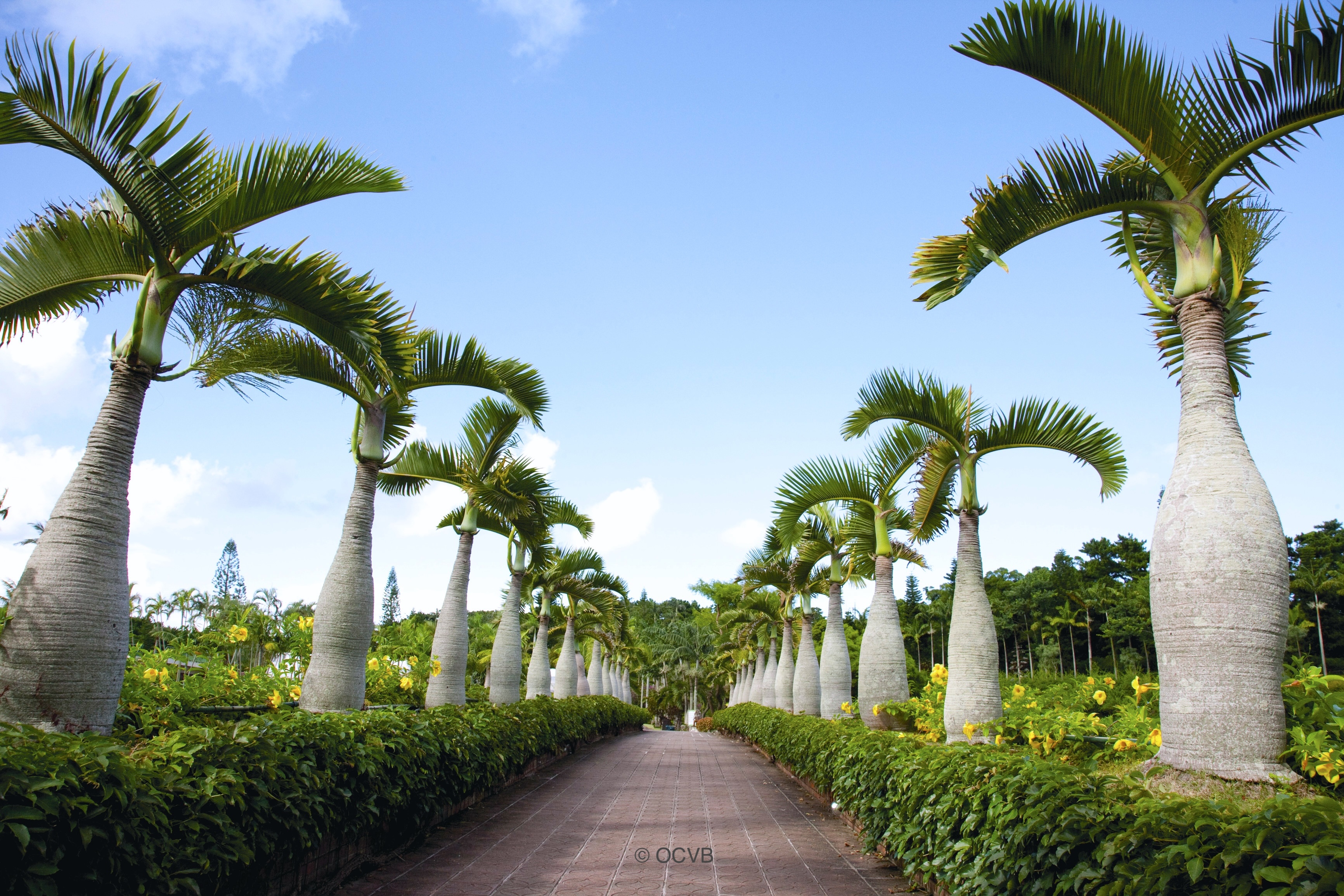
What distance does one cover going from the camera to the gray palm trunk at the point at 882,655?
1103 cm

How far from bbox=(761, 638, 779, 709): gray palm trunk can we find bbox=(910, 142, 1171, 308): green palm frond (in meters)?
21.8

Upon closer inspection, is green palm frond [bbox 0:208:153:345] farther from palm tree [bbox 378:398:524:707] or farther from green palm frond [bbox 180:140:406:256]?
palm tree [bbox 378:398:524:707]

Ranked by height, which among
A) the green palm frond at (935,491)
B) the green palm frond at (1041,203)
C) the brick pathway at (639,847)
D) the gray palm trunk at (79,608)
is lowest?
the brick pathway at (639,847)

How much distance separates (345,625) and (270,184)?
4.03 metres

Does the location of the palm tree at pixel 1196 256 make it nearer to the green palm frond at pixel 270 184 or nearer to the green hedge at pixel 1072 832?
the green hedge at pixel 1072 832

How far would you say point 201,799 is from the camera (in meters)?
3.45

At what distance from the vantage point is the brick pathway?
5.36 metres

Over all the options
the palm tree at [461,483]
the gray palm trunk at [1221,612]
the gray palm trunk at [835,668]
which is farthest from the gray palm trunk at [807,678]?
the gray palm trunk at [1221,612]

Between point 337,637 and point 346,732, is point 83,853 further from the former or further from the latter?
point 337,637

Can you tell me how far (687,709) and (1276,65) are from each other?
2608 inches

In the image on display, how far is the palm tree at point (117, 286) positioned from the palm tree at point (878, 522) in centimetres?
691

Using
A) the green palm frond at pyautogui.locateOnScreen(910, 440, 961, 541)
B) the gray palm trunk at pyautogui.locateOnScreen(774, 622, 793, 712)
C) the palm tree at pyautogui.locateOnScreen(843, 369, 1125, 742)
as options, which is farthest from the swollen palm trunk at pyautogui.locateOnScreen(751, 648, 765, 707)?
the palm tree at pyautogui.locateOnScreen(843, 369, 1125, 742)

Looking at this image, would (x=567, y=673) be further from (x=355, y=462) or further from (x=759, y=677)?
(x=355, y=462)

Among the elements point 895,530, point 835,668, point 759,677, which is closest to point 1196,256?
point 895,530
